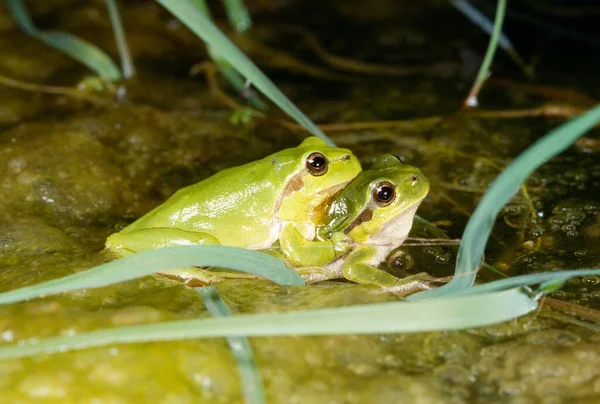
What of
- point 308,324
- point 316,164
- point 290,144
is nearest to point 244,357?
point 308,324

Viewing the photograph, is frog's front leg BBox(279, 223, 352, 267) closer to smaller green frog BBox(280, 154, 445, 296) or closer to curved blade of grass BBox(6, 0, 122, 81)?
smaller green frog BBox(280, 154, 445, 296)

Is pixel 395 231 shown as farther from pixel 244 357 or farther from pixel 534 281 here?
pixel 244 357

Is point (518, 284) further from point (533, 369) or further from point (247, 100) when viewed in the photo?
point (247, 100)

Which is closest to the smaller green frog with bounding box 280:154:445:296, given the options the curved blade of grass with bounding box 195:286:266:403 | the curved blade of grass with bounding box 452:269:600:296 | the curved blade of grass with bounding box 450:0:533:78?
the curved blade of grass with bounding box 452:269:600:296

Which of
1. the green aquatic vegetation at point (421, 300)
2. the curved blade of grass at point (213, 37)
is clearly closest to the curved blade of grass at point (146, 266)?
the green aquatic vegetation at point (421, 300)

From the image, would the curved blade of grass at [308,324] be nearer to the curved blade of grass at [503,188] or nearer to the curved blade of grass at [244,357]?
the curved blade of grass at [244,357]
